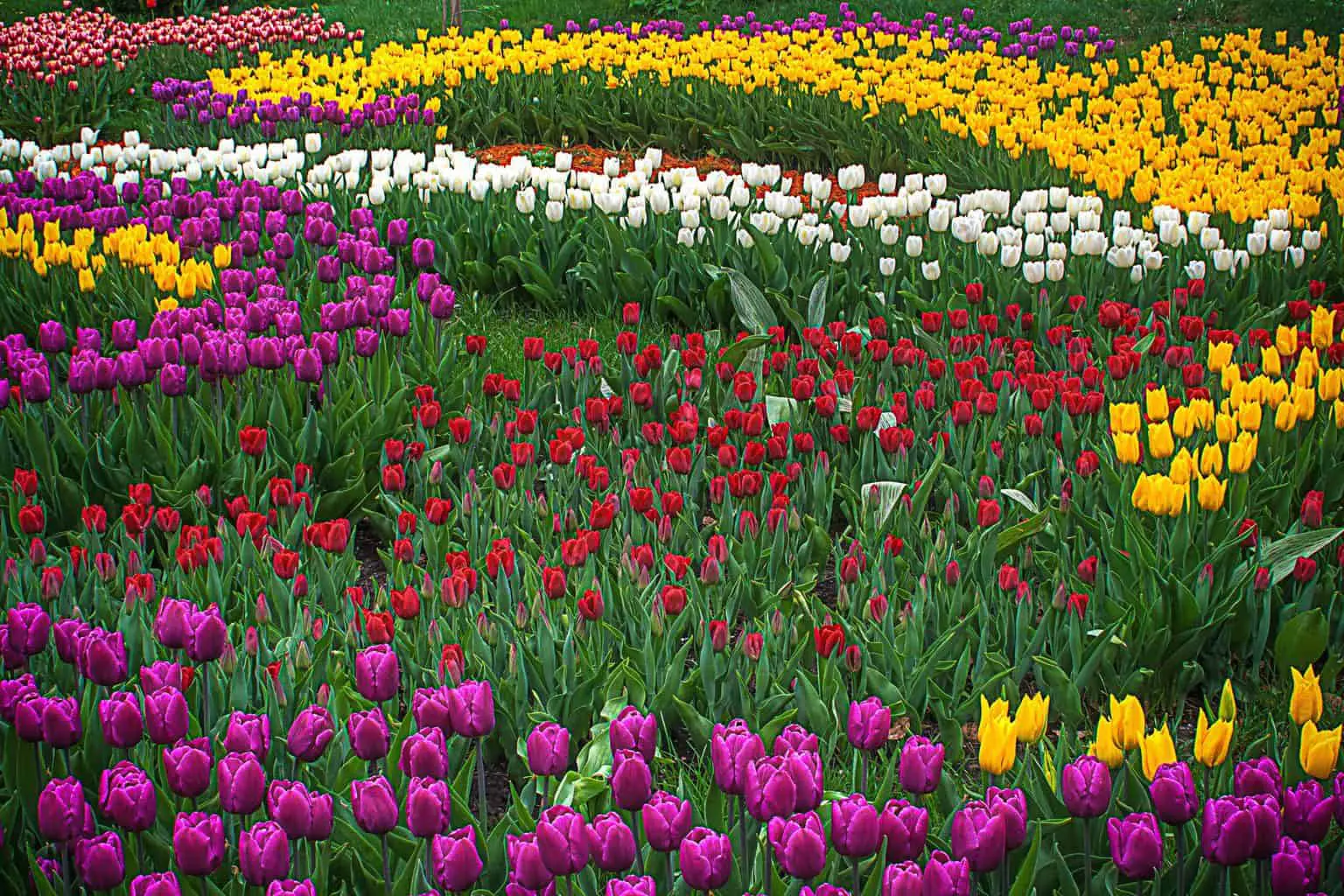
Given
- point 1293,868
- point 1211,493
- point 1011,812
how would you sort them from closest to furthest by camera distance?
point 1293,868 < point 1011,812 < point 1211,493

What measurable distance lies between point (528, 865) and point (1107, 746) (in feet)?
3.21

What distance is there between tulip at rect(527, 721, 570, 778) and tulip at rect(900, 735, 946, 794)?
511 mm

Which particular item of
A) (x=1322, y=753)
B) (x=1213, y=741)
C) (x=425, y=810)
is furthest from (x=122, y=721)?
(x=1322, y=753)

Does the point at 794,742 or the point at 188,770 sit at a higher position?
the point at 794,742

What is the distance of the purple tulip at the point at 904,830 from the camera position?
191 centimetres

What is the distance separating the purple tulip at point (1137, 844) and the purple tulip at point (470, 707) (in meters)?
0.96

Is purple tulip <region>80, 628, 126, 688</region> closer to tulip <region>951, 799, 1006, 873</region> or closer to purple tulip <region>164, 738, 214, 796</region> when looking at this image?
purple tulip <region>164, 738, 214, 796</region>

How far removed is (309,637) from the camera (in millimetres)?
2979

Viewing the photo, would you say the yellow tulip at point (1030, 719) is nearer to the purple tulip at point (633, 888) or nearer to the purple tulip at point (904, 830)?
the purple tulip at point (904, 830)

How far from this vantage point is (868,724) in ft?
7.27

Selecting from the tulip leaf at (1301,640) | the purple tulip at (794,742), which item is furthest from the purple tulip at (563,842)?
the tulip leaf at (1301,640)

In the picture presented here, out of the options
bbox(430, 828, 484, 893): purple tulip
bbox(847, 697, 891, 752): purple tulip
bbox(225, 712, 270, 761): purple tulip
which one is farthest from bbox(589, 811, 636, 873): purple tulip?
bbox(225, 712, 270, 761): purple tulip

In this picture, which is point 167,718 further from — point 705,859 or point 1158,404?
point 1158,404

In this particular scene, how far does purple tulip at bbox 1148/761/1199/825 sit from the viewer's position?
195 centimetres
